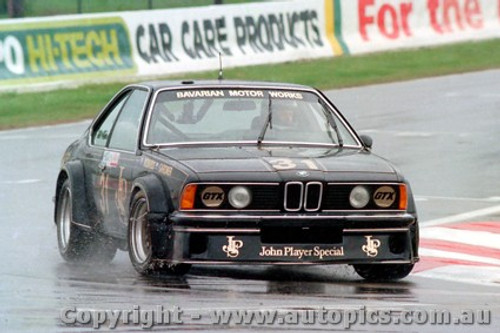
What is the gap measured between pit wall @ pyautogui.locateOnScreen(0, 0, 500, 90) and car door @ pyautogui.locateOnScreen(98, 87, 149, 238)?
14367 millimetres

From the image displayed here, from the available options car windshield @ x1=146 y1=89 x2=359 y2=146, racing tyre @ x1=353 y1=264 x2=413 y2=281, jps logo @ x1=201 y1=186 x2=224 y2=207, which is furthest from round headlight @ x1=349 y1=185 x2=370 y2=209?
car windshield @ x1=146 y1=89 x2=359 y2=146

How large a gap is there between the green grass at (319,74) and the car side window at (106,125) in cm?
1093

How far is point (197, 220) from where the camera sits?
9.93m

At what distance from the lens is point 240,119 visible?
11.2 meters

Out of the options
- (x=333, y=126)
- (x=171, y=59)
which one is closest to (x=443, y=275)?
(x=333, y=126)

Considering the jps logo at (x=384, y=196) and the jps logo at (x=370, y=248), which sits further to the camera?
the jps logo at (x=384, y=196)

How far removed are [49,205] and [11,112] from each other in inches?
386

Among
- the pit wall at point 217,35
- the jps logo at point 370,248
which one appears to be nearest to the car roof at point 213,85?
the jps logo at point 370,248

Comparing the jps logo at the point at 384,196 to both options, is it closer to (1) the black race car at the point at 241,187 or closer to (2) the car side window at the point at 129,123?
(1) the black race car at the point at 241,187

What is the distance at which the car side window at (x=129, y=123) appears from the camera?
441 inches

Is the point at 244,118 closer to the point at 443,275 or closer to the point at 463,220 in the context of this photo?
the point at 443,275

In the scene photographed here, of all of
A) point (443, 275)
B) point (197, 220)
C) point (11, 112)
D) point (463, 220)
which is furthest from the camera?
point (11, 112)

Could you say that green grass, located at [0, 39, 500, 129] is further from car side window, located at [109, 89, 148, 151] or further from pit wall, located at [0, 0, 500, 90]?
car side window, located at [109, 89, 148, 151]

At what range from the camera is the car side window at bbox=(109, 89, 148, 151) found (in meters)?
11.2
